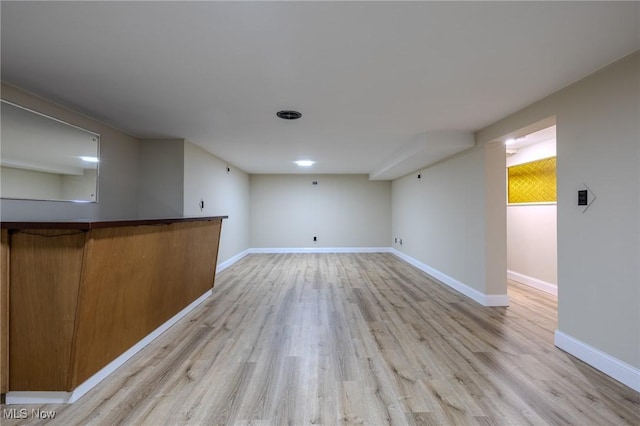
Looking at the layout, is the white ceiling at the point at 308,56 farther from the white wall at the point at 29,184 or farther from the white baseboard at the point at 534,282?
the white baseboard at the point at 534,282

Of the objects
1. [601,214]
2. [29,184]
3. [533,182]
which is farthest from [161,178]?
[533,182]

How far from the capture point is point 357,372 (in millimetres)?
1892

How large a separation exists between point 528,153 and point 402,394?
433 centimetres

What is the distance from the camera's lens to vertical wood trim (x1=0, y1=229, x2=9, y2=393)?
4.91 ft

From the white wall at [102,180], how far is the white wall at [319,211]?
3742mm

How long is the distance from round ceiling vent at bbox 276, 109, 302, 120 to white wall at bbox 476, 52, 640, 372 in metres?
2.33

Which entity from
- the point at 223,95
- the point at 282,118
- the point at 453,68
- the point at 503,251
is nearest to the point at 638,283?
the point at 503,251

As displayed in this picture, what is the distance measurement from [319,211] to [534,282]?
4.80 meters

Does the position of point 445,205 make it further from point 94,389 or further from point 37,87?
point 37,87

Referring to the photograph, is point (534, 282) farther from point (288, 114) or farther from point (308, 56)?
point (308, 56)

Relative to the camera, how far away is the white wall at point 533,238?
3.81m

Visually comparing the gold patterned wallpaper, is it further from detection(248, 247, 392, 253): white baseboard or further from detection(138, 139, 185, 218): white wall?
detection(138, 139, 185, 218): white wall

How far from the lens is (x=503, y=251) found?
325 centimetres

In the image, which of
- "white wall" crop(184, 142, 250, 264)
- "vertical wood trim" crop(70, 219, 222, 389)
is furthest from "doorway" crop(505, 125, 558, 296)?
"white wall" crop(184, 142, 250, 264)
